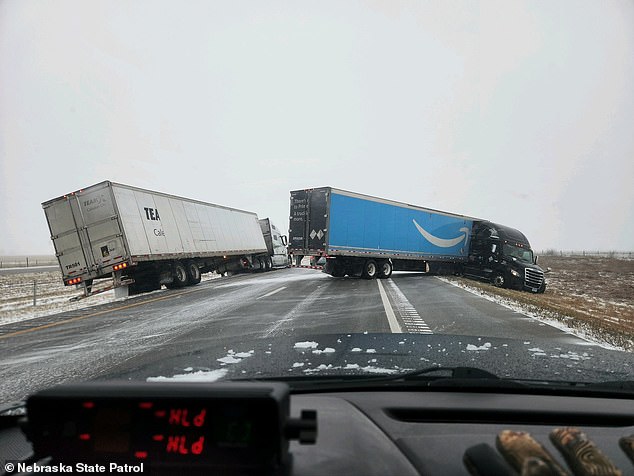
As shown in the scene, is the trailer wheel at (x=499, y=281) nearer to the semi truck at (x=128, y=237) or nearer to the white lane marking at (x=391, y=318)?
the white lane marking at (x=391, y=318)

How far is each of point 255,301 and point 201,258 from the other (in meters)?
9.83

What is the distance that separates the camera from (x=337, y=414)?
187cm

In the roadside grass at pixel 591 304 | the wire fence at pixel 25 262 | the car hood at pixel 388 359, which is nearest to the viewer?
the car hood at pixel 388 359

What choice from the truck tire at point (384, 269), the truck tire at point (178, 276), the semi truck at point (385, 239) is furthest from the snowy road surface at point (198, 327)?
the truck tire at point (384, 269)

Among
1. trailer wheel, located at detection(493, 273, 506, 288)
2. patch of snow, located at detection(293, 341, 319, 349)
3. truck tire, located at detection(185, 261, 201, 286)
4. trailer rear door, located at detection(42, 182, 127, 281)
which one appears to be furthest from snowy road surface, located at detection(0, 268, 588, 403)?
trailer wheel, located at detection(493, 273, 506, 288)

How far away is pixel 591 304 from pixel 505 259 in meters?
5.35

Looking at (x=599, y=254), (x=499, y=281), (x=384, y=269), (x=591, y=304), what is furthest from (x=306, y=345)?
(x=599, y=254)

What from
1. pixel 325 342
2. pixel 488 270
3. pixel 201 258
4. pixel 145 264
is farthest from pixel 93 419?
pixel 488 270

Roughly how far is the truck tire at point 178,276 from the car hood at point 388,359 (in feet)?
47.2

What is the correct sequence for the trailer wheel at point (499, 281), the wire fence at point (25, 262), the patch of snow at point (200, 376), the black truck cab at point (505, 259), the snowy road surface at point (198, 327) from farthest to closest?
the wire fence at point (25, 262) → the trailer wheel at point (499, 281) → the black truck cab at point (505, 259) → the snowy road surface at point (198, 327) → the patch of snow at point (200, 376)

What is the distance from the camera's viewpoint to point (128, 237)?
1432 cm

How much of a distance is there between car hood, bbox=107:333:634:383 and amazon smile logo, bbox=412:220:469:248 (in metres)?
18.4

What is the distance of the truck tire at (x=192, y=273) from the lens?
18769 mm

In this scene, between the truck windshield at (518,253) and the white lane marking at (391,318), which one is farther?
the truck windshield at (518,253)
